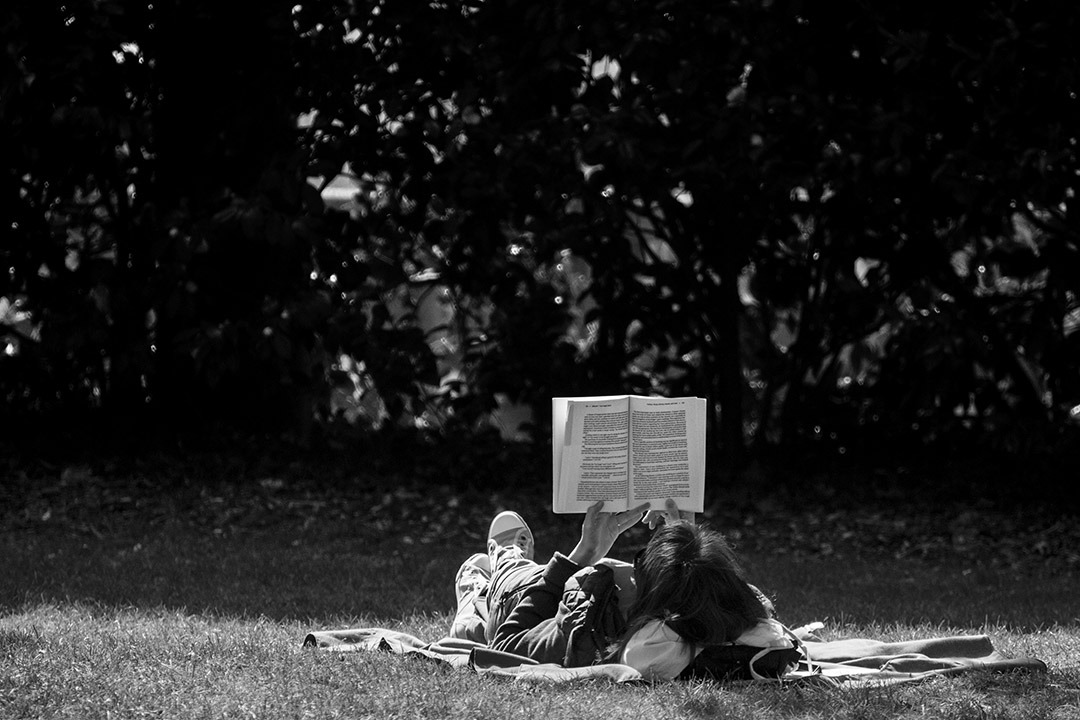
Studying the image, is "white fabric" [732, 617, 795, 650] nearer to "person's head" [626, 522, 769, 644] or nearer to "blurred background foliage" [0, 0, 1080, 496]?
"person's head" [626, 522, 769, 644]

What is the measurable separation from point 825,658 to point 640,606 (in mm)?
850

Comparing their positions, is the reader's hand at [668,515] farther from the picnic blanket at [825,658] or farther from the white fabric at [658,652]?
the picnic blanket at [825,658]

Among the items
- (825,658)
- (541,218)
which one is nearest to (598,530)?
(825,658)

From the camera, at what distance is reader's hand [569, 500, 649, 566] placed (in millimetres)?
4402

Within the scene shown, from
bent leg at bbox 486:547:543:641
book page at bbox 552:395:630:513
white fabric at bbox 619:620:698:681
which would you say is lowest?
white fabric at bbox 619:620:698:681

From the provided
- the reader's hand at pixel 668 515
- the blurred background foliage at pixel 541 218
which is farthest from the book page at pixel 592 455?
the blurred background foliage at pixel 541 218

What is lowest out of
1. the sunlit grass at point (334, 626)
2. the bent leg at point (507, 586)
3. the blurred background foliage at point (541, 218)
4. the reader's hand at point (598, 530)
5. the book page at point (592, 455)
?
the sunlit grass at point (334, 626)

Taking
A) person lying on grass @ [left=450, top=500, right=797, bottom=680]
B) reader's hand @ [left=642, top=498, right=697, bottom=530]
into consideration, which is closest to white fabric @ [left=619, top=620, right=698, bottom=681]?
person lying on grass @ [left=450, top=500, right=797, bottom=680]

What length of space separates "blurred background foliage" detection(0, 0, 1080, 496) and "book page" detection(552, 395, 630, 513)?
10.8 ft

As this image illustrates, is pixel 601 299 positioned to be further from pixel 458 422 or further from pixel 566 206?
pixel 458 422

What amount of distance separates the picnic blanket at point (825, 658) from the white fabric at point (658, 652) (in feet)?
0.14

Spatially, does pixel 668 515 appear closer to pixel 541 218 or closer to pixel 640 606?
pixel 640 606

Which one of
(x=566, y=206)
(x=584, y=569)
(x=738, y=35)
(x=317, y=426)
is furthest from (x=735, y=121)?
(x=584, y=569)

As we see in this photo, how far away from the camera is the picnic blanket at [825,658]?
4090 millimetres
